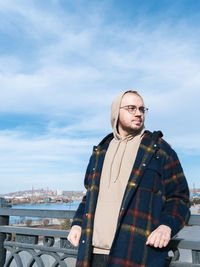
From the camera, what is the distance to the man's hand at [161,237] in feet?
5.69

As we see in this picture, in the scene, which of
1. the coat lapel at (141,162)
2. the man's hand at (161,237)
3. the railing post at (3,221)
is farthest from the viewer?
the railing post at (3,221)

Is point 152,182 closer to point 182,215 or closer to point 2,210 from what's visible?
point 182,215

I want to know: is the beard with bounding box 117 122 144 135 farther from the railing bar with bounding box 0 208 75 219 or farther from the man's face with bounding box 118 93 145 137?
the railing bar with bounding box 0 208 75 219

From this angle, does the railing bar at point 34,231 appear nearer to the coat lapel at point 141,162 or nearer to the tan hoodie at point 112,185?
the tan hoodie at point 112,185

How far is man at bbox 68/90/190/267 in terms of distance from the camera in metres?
1.79

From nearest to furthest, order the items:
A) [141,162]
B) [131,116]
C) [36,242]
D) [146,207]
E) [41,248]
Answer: [146,207], [141,162], [131,116], [41,248], [36,242]

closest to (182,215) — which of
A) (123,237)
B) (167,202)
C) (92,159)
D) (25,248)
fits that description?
(167,202)

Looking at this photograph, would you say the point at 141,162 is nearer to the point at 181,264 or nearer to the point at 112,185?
the point at 112,185

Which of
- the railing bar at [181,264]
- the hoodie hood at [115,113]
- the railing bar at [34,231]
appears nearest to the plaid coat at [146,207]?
the hoodie hood at [115,113]

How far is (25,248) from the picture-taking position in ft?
10.0

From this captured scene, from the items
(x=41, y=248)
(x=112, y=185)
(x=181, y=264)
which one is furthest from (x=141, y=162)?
(x=41, y=248)

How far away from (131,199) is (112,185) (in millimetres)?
189

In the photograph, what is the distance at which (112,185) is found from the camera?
2.00 m

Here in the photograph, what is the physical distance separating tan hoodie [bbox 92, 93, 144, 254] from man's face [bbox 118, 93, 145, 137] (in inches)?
1.5
